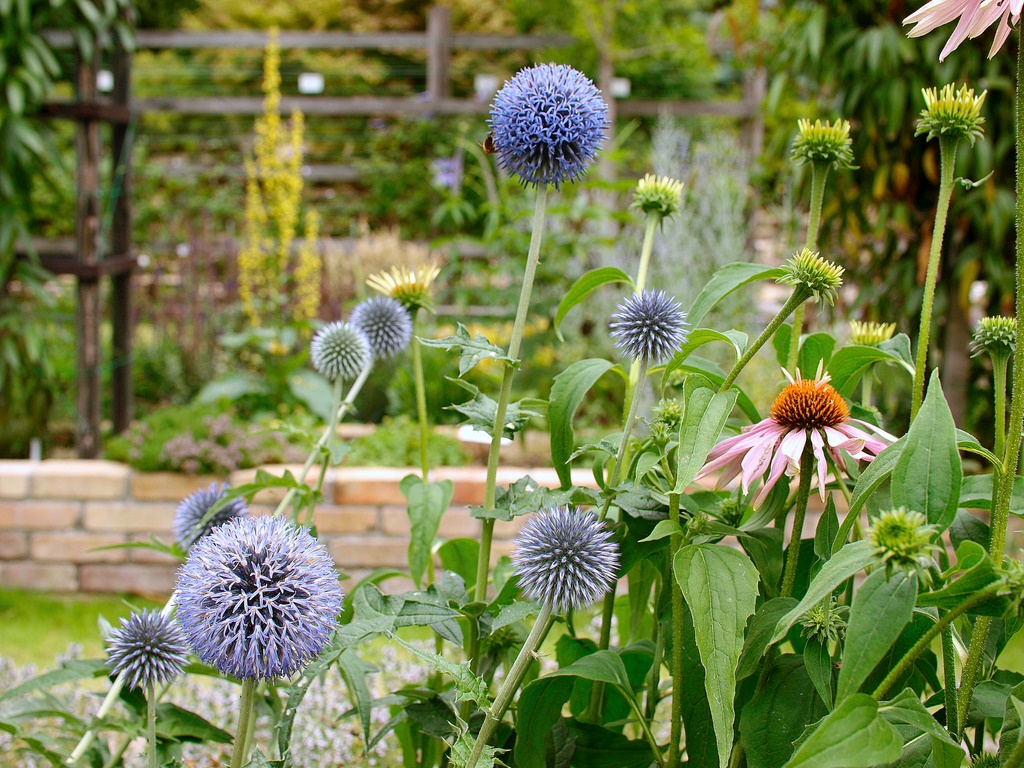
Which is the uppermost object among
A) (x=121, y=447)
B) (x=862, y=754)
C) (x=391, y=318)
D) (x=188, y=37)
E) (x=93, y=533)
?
(x=188, y=37)

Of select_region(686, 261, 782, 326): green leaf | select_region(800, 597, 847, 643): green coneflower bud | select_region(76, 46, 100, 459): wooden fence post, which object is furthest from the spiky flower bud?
select_region(76, 46, 100, 459): wooden fence post

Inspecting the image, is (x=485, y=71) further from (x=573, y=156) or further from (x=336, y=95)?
(x=573, y=156)

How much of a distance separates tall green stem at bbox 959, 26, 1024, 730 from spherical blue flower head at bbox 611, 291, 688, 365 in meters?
0.32

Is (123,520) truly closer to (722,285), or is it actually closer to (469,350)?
(469,350)

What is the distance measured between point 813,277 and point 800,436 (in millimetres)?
140

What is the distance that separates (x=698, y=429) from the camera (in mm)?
742

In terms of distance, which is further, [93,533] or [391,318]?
[93,533]

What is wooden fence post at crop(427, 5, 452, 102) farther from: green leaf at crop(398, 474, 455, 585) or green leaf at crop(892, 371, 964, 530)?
green leaf at crop(892, 371, 964, 530)

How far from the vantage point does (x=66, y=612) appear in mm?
2896

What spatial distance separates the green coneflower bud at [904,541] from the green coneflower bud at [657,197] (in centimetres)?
55

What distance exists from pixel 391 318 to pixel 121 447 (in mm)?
2210

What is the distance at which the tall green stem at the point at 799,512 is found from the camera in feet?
2.70

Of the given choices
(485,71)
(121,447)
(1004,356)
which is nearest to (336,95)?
(485,71)

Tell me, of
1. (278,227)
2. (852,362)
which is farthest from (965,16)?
(278,227)
